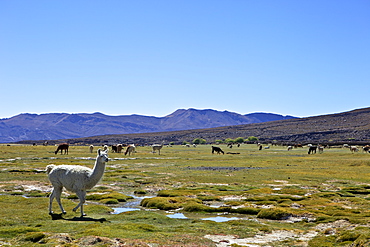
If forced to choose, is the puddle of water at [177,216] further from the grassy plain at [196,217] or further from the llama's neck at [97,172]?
the llama's neck at [97,172]

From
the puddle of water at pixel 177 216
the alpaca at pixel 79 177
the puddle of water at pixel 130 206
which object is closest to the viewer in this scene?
the alpaca at pixel 79 177

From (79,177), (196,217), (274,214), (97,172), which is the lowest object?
(196,217)

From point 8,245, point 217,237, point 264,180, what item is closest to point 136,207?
point 217,237

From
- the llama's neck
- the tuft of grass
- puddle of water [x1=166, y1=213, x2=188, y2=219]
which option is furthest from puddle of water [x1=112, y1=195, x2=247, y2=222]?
the llama's neck

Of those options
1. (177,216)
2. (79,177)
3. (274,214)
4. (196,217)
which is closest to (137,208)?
(177,216)

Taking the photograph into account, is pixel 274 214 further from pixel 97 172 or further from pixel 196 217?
pixel 97 172

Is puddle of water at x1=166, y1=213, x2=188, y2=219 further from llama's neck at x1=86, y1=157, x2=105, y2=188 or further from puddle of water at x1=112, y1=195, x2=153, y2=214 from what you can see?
llama's neck at x1=86, y1=157, x2=105, y2=188

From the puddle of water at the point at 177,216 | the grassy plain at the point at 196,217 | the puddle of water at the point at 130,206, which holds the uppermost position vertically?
the grassy plain at the point at 196,217

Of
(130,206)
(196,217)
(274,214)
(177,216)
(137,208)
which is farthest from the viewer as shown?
(130,206)

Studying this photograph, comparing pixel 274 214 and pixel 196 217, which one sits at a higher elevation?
pixel 274 214

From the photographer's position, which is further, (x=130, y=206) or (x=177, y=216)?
(x=130, y=206)

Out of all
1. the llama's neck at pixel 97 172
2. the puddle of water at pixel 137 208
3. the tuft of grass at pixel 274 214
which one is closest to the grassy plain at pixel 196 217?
the tuft of grass at pixel 274 214

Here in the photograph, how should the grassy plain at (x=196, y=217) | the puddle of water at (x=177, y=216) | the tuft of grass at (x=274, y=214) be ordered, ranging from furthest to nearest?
the puddle of water at (x=177, y=216), the tuft of grass at (x=274, y=214), the grassy plain at (x=196, y=217)

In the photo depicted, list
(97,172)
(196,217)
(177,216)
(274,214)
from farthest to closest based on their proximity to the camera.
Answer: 1. (177,216)
2. (196,217)
3. (274,214)
4. (97,172)
